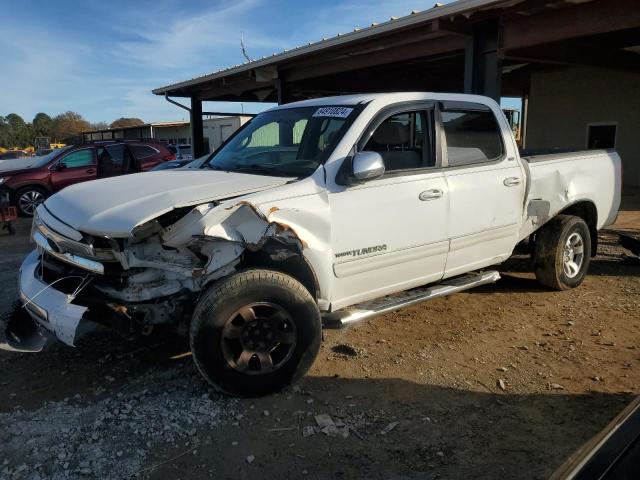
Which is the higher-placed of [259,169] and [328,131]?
[328,131]

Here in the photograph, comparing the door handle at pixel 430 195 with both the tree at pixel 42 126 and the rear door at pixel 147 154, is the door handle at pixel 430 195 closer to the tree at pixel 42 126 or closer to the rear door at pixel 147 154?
the rear door at pixel 147 154

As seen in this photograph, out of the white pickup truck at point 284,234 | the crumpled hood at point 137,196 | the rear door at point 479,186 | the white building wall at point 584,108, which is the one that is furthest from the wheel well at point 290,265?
the white building wall at point 584,108

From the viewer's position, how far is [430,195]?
4.17m

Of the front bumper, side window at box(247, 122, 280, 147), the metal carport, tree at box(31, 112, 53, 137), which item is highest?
tree at box(31, 112, 53, 137)

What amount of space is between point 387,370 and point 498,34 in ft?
23.6

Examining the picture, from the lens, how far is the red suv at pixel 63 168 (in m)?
12.4

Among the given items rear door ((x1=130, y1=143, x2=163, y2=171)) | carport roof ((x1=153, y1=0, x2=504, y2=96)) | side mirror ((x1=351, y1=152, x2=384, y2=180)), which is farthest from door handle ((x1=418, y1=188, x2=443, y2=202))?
rear door ((x1=130, y1=143, x2=163, y2=171))

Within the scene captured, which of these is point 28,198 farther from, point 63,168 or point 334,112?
point 334,112

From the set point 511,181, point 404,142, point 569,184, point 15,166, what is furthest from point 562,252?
point 15,166

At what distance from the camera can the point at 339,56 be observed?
41.2 feet

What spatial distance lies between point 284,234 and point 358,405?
121 cm

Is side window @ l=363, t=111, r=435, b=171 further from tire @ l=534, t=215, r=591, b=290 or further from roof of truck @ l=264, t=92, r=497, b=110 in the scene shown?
tire @ l=534, t=215, r=591, b=290

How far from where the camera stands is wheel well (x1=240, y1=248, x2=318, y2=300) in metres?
3.69

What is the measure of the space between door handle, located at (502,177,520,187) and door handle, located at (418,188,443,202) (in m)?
0.89
